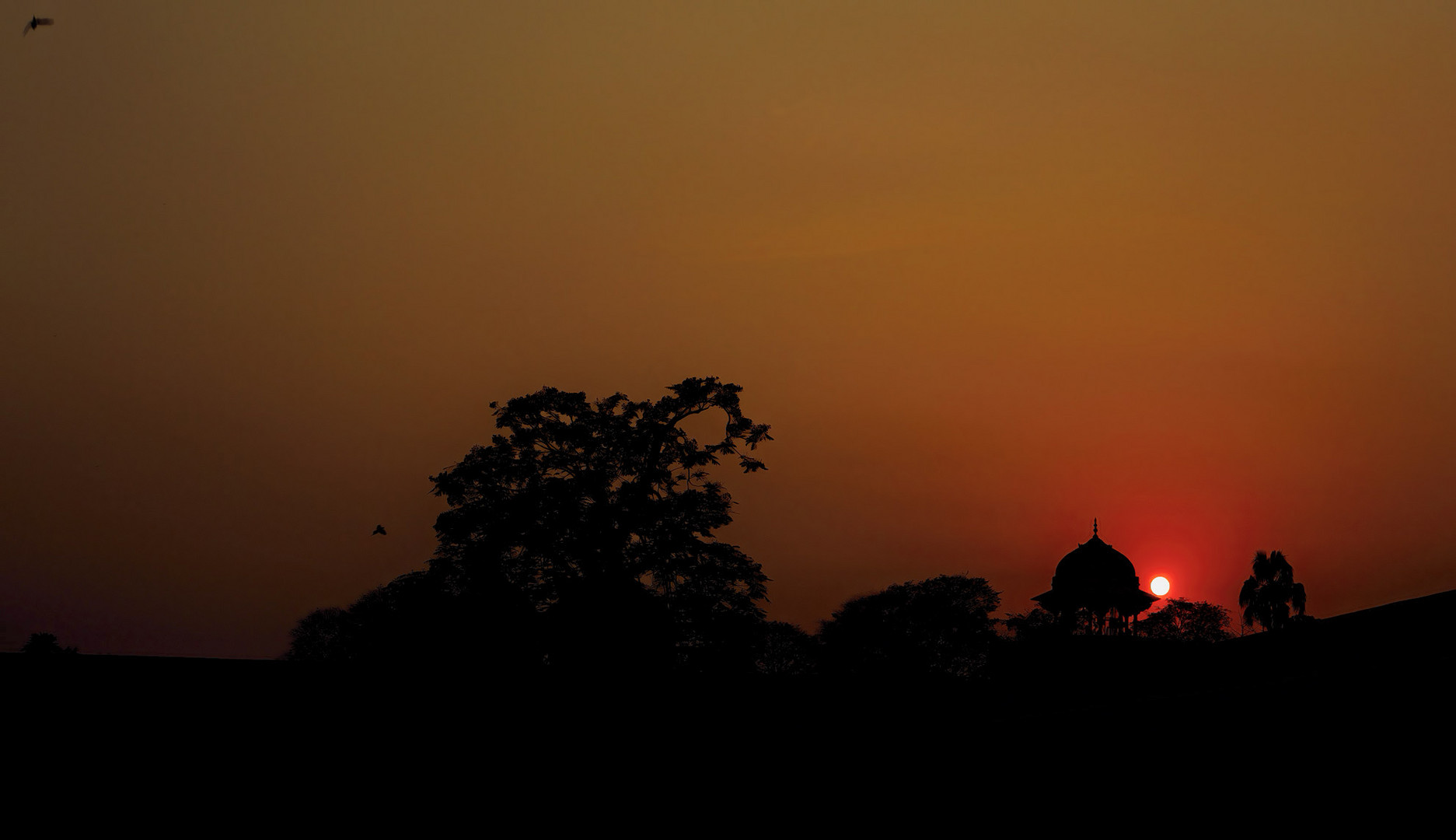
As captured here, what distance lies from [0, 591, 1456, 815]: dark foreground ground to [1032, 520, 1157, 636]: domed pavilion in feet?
185

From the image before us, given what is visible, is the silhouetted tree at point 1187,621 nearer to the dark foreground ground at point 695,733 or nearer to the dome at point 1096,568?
the dome at point 1096,568

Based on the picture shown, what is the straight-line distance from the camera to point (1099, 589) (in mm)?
79438

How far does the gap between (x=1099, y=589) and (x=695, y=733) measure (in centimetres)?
6314

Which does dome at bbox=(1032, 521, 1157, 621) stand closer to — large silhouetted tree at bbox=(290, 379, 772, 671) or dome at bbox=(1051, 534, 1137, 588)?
dome at bbox=(1051, 534, 1137, 588)

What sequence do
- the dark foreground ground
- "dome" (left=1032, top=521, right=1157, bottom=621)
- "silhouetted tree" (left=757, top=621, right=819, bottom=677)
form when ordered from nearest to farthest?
the dark foreground ground < "silhouetted tree" (left=757, top=621, right=819, bottom=677) < "dome" (left=1032, top=521, right=1157, bottom=621)

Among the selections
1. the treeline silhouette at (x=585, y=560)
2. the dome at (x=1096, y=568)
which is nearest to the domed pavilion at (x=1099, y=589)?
the dome at (x=1096, y=568)

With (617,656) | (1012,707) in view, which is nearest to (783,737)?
(1012,707)

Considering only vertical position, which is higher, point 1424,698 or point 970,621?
point 970,621

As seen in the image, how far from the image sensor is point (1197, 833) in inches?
508

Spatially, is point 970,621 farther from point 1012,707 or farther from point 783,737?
point 783,737

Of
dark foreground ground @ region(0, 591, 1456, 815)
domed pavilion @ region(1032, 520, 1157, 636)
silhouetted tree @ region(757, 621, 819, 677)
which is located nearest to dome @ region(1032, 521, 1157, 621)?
domed pavilion @ region(1032, 520, 1157, 636)

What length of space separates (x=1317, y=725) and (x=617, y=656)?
28243 millimetres

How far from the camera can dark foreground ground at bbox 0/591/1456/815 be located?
13.0 metres

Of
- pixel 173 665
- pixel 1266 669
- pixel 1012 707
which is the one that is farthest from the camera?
pixel 1012 707
